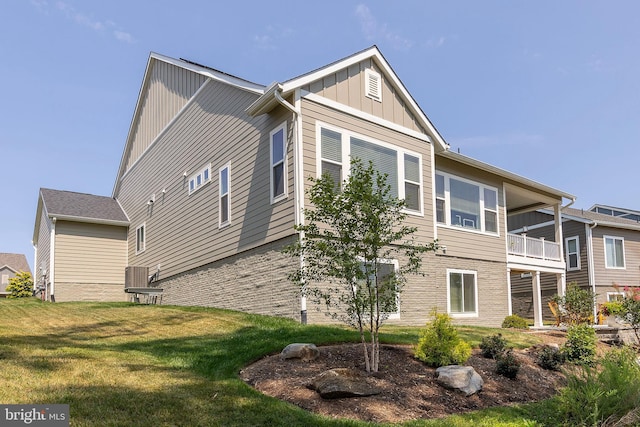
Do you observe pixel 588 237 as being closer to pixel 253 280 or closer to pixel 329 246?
pixel 253 280

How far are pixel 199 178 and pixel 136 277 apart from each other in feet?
18.5

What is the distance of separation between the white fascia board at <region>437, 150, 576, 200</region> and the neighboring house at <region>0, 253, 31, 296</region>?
47.7 meters

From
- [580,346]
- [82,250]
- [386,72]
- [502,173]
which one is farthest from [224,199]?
[82,250]

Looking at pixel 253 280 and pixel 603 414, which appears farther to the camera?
pixel 253 280

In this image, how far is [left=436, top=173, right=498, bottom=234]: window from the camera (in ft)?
52.9

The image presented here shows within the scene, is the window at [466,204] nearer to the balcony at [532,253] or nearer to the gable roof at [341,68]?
the balcony at [532,253]

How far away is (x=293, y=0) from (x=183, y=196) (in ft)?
26.5

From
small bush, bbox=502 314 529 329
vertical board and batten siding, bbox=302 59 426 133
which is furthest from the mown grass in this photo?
vertical board and batten siding, bbox=302 59 426 133

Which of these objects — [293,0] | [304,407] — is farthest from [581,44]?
[304,407]

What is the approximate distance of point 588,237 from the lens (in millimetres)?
24344

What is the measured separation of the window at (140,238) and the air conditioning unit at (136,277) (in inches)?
62.8

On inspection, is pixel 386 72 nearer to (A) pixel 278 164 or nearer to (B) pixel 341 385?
(A) pixel 278 164

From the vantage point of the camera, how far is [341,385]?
6.06 meters
